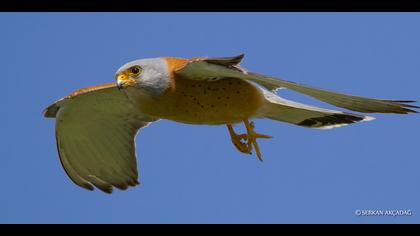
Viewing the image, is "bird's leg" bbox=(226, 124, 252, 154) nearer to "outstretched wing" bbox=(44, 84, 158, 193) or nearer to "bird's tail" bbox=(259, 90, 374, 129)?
"bird's tail" bbox=(259, 90, 374, 129)

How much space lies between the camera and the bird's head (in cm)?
804

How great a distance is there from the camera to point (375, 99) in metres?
7.52

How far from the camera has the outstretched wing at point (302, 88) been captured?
24.0ft

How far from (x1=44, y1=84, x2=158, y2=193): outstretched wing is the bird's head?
1.65m

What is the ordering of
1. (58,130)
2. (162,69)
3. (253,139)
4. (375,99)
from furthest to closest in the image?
(58,130)
(253,139)
(162,69)
(375,99)

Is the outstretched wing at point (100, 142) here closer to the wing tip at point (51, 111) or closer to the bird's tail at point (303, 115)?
the wing tip at point (51, 111)

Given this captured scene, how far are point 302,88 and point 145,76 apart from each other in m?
1.76

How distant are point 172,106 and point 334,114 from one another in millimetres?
1971

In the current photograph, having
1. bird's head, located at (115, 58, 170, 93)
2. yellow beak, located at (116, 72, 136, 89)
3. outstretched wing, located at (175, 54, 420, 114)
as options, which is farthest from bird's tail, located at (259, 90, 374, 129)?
yellow beak, located at (116, 72, 136, 89)

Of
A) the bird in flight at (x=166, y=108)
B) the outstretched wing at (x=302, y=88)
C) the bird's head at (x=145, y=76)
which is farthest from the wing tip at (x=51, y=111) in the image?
the outstretched wing at (x=302, y=88)

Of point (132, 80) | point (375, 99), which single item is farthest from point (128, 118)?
point (375, 99)

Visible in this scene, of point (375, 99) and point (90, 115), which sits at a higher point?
point (375, 99)

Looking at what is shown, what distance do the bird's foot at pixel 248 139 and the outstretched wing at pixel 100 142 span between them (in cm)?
162

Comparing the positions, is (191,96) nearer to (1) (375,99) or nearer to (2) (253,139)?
(2) (253,139)
